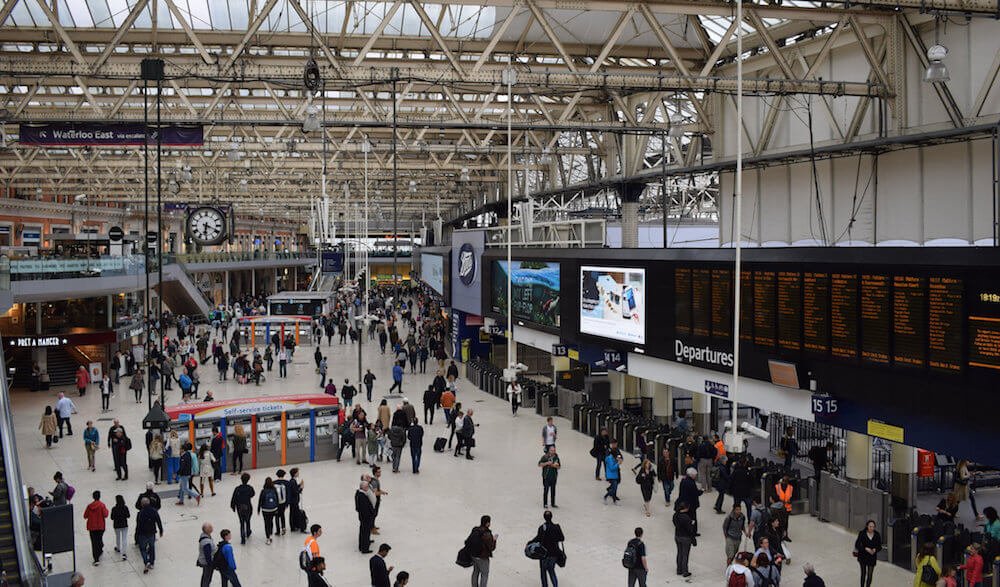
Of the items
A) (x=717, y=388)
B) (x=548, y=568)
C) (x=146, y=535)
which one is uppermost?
(x=717, y=388)

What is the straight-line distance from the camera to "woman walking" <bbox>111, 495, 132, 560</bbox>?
12.9 metres

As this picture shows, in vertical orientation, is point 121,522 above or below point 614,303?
below

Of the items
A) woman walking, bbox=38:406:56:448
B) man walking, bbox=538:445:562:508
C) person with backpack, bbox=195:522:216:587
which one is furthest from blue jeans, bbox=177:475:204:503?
woman walking, bbox=38:406:56:448

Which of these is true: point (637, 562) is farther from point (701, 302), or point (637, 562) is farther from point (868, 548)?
point (701, 302)

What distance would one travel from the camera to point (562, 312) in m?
21.8

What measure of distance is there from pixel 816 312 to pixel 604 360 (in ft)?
23.6

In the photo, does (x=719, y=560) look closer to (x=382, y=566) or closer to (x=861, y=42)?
(x=382, y=566)

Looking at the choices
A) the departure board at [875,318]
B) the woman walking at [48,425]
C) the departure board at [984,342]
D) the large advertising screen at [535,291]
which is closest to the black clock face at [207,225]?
the woman walking at [48,425]

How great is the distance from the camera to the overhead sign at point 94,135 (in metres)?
21.0

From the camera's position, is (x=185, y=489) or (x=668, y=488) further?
(x=185, y=489)

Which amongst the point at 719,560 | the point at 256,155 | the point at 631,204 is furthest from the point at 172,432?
the point at 256,155

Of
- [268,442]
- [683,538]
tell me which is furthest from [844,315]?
[268,442]

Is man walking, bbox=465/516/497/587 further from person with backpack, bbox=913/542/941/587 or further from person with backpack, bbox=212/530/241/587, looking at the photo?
person with backpack, bbox=913/542/941/587

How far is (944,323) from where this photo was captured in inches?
423
